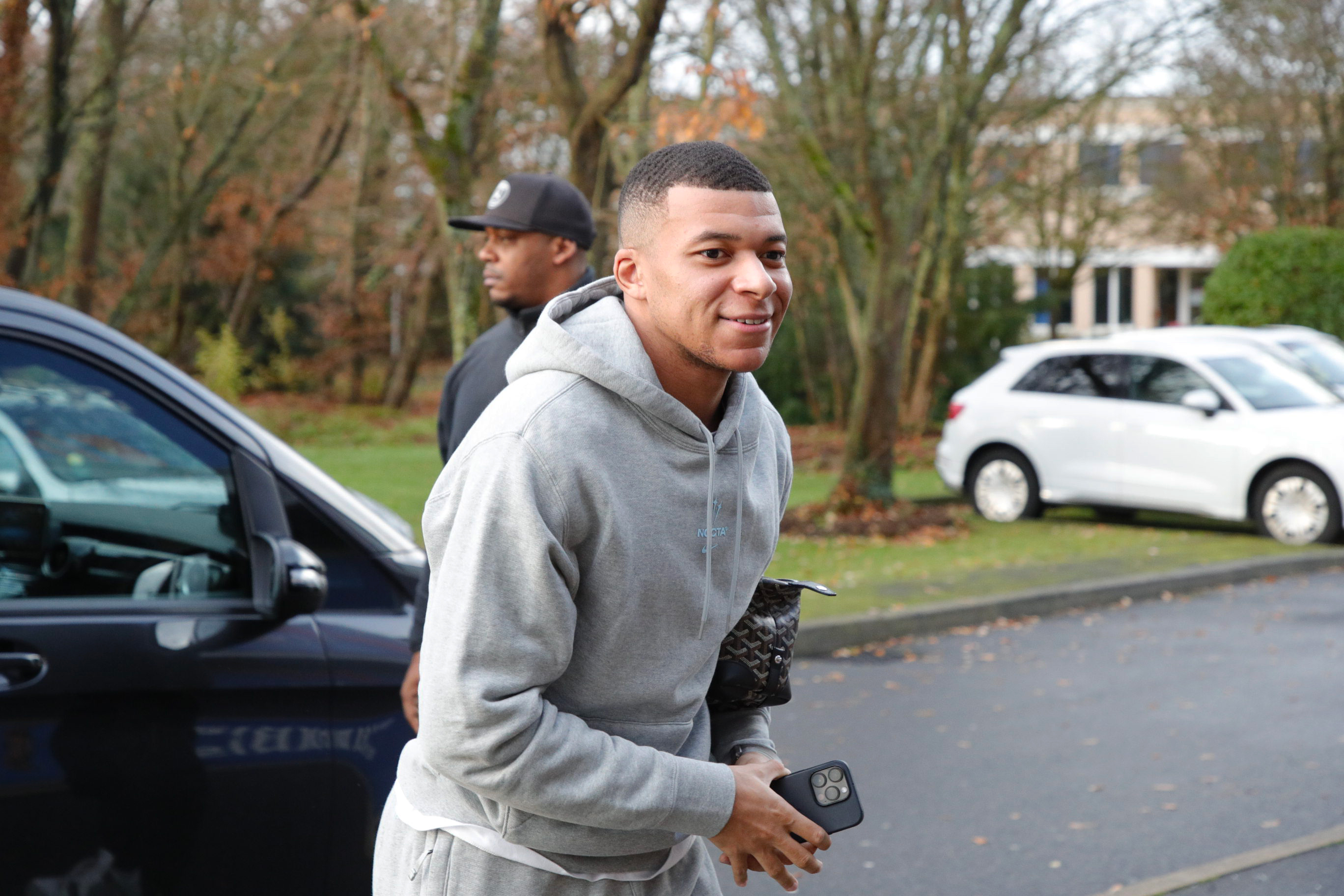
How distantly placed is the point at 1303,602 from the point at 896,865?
6207 millimetres

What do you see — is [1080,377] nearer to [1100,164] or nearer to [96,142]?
[96,142]

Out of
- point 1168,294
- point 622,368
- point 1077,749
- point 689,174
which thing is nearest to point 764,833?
point 622,368

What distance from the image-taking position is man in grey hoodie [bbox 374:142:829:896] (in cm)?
180

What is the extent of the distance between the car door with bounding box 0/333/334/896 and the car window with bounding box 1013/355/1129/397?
1127cm

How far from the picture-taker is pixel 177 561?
3.36m

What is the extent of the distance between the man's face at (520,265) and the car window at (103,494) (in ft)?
2.67

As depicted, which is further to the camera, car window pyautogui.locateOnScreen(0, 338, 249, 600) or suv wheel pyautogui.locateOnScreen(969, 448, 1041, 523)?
suv wheel pyautogui.locateOnScreen(969, 448, 1041, 523)

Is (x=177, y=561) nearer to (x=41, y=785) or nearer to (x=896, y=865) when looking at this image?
(x=41, y=785)

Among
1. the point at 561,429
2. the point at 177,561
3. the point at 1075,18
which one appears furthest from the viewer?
the point at 1075,18

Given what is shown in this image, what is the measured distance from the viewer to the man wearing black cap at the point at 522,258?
3551mm

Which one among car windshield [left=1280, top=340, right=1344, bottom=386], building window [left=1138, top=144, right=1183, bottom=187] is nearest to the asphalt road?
car windshield [left=1280, top=340, right=1344, bottom=386]

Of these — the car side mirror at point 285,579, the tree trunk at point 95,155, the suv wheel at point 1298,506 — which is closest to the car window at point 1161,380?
the suv wheel at point 1298,506

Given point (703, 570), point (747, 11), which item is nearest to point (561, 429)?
point (703, 570)

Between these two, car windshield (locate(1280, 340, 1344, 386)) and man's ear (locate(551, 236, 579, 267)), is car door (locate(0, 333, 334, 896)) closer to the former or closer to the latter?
man's ear (locate(551, 236, 579, 267))
